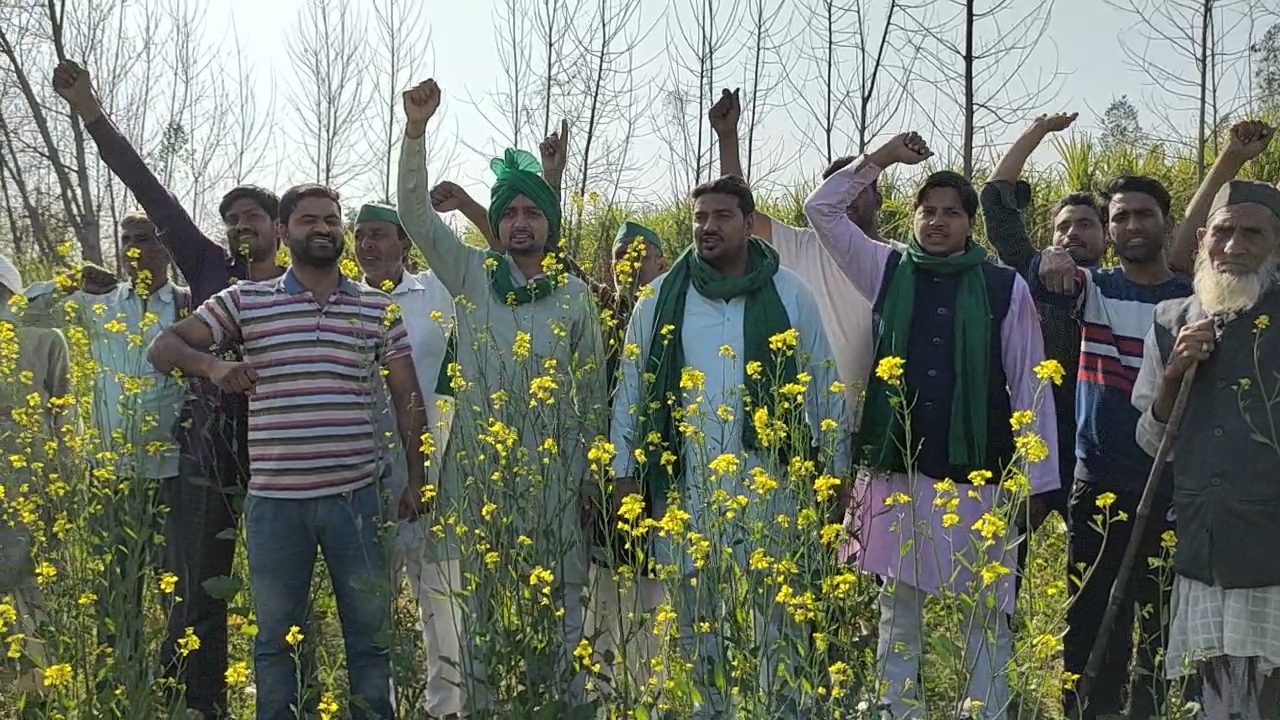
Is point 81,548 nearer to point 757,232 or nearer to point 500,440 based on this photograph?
point 500,440

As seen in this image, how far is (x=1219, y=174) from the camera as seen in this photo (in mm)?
3713

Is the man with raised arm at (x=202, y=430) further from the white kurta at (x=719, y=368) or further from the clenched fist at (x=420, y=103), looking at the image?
the white kurta at (x=719, y=368)

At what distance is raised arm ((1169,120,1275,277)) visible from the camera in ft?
12.0

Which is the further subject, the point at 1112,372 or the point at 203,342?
the point at 1112,372

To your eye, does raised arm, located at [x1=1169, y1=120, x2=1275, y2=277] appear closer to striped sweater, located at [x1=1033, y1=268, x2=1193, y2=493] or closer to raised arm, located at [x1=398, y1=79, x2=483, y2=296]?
striped sweater, located at [x1=1033, y1=268, x2=1193, y2=493]

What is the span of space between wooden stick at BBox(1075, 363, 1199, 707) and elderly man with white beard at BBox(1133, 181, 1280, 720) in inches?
2.6

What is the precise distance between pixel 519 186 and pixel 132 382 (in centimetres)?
139

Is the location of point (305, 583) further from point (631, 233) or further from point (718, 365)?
point (631, 233)

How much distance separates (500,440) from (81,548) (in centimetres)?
120

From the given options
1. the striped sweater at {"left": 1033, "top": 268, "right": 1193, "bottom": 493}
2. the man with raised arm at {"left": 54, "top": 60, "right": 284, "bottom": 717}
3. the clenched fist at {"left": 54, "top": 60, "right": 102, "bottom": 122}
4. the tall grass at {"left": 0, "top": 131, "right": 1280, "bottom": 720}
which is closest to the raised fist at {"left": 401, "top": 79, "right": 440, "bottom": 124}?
the tall grass at {"left": 0, "top": 131, "right": 1280, "bottom": 720}

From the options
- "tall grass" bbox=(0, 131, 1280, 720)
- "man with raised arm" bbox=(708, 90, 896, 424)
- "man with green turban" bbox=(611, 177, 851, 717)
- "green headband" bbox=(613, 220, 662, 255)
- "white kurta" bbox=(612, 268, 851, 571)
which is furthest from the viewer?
"green headband" bbox=(613, 220, 662, 255)

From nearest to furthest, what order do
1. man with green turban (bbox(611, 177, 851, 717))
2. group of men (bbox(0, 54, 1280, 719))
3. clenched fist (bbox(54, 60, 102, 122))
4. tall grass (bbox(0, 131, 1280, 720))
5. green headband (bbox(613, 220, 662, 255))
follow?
tall grass (bbox(0, 131, 1280, 720))
group of men (bbox(0, 54, 1280, 719))
man with green turban (bbox(611, 177, 851, 717))
clenched fist (bbox(54, 60, 102, 122))
green headband (bbox(613, 220, 662, 255))

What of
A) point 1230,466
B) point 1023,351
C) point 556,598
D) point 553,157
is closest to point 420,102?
point 553,157

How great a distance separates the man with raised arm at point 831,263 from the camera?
4027mm
